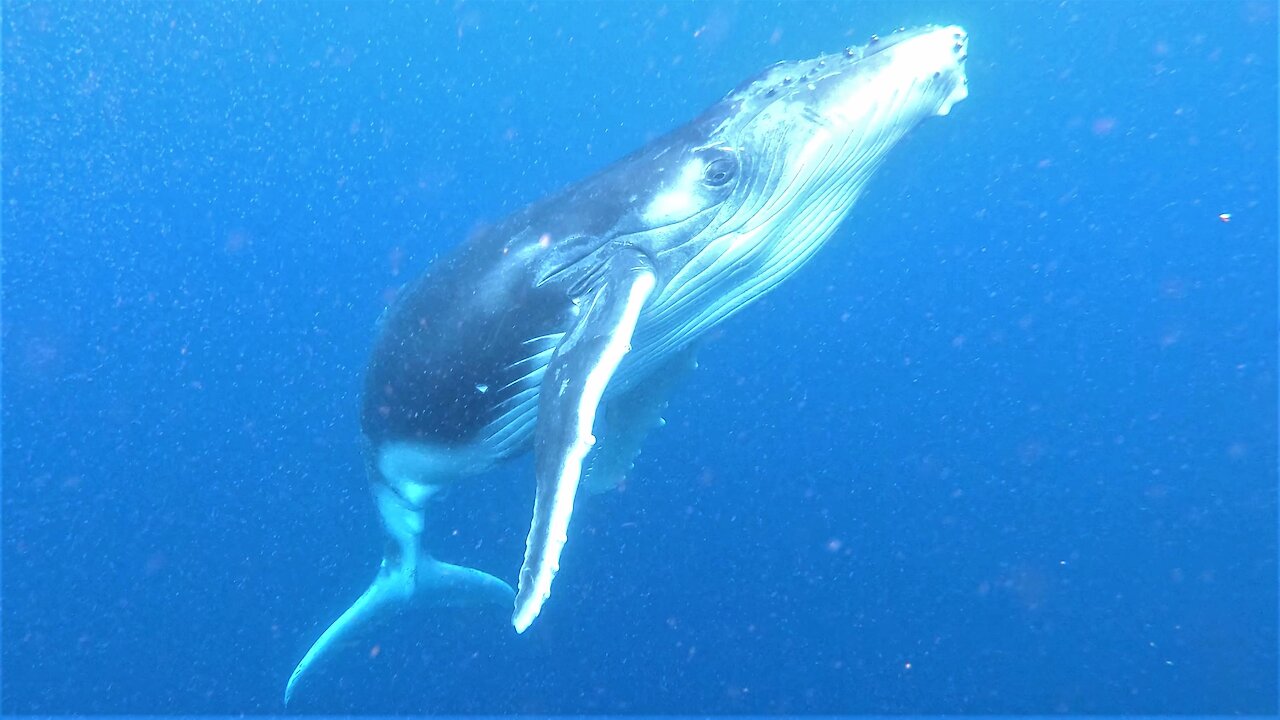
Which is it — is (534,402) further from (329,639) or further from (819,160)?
(329,639)

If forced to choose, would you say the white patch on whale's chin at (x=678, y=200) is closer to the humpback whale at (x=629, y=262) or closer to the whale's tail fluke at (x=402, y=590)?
the humpback whale at (x=629, y=262)

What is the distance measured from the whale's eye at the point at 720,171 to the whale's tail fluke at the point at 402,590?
4812 mm

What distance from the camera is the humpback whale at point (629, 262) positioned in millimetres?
4598

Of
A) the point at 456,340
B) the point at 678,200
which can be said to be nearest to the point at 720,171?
the point at 678,200

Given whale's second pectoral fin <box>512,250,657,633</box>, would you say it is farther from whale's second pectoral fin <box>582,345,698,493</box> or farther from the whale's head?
whale's second pectoral fin <box>582,345,698,493</box>

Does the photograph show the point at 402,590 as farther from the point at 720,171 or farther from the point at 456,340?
the point at 720,171

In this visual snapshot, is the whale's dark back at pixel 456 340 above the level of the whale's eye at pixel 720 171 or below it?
above

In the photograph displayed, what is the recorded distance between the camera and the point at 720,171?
16.9 ft

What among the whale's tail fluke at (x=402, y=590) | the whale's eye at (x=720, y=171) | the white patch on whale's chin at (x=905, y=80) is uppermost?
the whale's tail fluke at (x=402, y=590)

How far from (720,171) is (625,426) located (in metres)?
3.42

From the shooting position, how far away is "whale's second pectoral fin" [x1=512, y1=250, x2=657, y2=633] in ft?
12.6

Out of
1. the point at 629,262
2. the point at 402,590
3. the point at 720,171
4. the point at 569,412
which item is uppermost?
the point at 402,590

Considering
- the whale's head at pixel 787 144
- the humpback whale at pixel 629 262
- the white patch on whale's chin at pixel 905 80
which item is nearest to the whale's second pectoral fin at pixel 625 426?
the humpback whale at pixel 629 262

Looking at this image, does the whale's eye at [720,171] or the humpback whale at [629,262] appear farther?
the whale's eye at [720,171]
